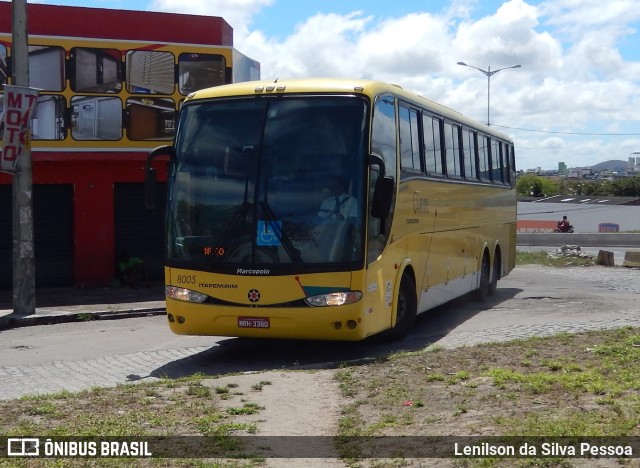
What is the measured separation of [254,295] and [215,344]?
2.39 metres

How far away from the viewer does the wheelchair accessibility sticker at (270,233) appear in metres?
11.0

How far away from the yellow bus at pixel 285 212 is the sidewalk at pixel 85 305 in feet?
17.7

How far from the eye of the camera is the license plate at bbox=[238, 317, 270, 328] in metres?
11.0

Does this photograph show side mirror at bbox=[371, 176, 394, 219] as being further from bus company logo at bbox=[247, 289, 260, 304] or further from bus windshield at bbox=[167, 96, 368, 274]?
bus company logo at bbox=[247, 289, 260, 304]

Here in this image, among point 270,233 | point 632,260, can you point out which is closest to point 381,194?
point 270,233

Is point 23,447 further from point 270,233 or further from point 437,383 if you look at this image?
point 270,233

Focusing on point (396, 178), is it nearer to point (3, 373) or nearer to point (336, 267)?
point (336, 267)

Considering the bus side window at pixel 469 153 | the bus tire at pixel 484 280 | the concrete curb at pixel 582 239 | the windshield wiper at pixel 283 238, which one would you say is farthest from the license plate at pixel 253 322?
the concrete curb at pixel 582 239

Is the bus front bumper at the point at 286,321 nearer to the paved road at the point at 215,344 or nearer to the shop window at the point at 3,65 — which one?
the paved road at the point at 215,344

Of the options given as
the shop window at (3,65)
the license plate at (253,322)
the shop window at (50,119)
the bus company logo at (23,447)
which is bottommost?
the bus company logo at (23,447)

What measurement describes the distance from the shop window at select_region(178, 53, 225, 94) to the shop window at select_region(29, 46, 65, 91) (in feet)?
8.38

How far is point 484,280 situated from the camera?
61.9 ft

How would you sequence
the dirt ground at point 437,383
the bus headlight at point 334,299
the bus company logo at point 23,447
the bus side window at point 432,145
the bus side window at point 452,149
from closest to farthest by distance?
the bus company logo at point 23,447, the dirt ground at point 437,383, the bus headlight at point 334,299, the bus side window at point 432,145, the bus side window at point 452,149

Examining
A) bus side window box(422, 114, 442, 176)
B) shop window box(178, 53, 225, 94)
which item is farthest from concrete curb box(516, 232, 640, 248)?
bus side window box(422, 114, 442, 176)
